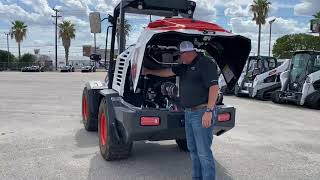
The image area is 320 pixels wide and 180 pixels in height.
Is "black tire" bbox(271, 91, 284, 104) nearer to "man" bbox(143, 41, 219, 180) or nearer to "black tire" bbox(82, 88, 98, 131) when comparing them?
"black tire" bbox(82, 88, 98, 131)

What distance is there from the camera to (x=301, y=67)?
16344 millimetres

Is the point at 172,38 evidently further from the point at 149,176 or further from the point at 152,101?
the point at 149,176

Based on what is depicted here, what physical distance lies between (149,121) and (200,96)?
1.06 metres

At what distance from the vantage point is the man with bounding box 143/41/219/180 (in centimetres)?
495

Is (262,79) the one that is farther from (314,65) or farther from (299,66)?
(314,65)

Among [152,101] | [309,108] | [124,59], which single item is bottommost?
[309,108]

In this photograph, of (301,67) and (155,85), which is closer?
(155,85)

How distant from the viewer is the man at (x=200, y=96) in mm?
4949

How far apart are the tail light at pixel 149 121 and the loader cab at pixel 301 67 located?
433 inches

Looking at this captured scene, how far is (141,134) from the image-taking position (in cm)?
589

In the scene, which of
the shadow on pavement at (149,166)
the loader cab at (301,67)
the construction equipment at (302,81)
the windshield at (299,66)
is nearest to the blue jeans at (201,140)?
the shadow on pavement at (149,166)

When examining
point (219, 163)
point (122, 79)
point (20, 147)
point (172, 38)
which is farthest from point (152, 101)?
point (20, 147)

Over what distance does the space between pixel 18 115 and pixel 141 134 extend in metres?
7.06

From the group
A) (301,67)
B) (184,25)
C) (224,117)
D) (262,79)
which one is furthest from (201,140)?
(262,79)
